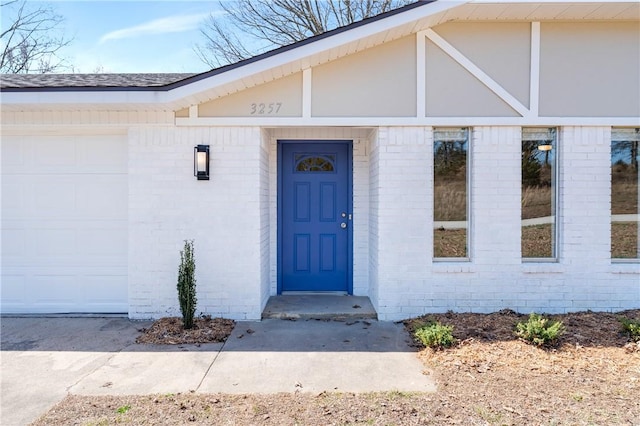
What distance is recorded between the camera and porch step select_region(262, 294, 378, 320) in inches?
209

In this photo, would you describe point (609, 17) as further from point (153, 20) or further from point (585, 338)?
point (153, 20)

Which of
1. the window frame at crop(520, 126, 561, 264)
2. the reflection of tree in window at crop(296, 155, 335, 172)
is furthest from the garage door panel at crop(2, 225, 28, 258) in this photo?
the window frame at crop(520, 126, 561, 264)

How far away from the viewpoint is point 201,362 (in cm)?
394

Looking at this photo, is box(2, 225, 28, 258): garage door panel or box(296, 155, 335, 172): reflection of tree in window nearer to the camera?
box(2, 225, 28, 258): garage door panel

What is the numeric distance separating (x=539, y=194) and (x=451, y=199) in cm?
120

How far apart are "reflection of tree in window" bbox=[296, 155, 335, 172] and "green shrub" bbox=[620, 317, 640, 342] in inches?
166

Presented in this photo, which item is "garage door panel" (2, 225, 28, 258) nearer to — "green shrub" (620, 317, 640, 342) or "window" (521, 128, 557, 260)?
"window" (521, 128, 557, 260)

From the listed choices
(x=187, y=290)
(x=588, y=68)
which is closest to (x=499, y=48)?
(x=588, y=68)

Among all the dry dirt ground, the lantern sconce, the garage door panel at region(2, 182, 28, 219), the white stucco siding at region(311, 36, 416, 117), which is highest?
the white stucco siding at region(311, 36, 416, 117)

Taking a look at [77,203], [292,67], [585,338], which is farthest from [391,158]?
[77,203]

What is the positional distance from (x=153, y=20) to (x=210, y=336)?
21.4 ft

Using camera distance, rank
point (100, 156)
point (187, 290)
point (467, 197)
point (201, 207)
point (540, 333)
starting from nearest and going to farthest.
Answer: point (540, 333), point (187, 290), point (201, 207), point (467, 197), point (100, 156)

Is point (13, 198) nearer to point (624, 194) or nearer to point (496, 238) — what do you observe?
point (496, 238)

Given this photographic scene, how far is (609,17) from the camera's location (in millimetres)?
5070
